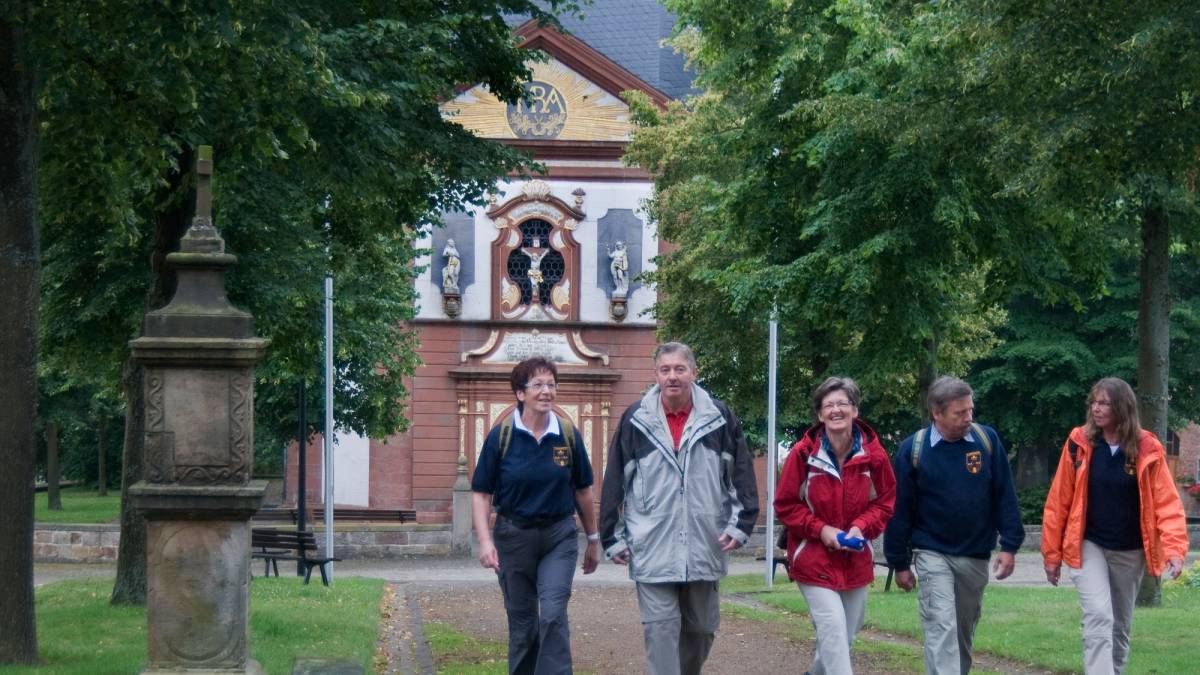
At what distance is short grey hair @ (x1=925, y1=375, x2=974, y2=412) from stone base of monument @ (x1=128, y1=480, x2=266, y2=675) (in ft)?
11.2

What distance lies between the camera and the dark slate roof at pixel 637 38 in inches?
1827

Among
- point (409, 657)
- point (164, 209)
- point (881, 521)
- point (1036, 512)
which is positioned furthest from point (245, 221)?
point (1036, 512)

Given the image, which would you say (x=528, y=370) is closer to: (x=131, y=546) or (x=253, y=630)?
(x=253, y=630)

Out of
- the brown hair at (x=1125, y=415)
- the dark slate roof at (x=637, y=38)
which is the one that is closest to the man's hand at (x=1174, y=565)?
the brown hair at (x=1125, y=415)

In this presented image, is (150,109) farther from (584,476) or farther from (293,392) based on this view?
(293,392)

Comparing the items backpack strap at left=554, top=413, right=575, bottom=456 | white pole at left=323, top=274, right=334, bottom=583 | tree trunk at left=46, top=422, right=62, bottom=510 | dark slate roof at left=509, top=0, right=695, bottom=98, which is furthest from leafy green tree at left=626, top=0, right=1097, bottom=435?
tree trunk at left=46, top=422, right=62, bottom=510

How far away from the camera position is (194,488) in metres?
8.88

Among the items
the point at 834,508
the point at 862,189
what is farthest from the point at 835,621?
the point at 862,189

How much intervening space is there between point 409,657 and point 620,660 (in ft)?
5.18

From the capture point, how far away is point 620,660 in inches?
523

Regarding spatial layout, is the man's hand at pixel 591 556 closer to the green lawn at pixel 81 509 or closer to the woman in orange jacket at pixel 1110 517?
the woman in orange jacket at pixel 1110 517

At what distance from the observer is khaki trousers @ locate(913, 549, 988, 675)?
8.72 m

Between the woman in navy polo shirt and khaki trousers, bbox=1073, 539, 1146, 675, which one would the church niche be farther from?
khaki trousers, bbox=1073, 539, 1146, 675

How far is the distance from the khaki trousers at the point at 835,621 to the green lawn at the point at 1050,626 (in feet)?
12.4
